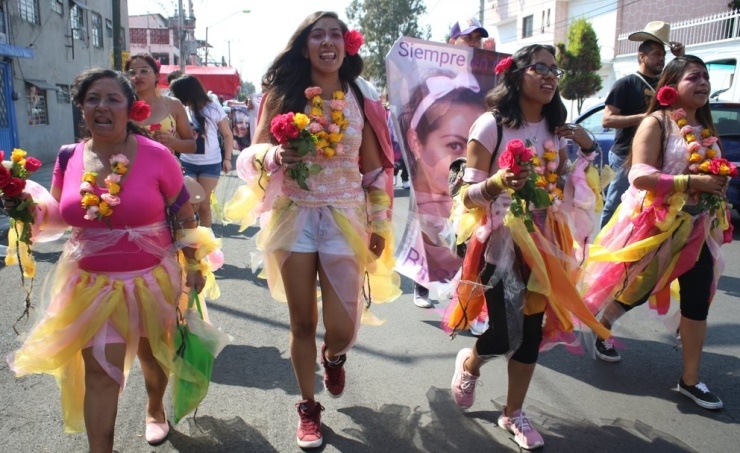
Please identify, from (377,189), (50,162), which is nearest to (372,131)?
(377,189)

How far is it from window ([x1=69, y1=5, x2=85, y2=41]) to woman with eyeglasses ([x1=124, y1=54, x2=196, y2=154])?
63.3 ft

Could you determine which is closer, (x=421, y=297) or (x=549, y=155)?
(x=549, y=155)

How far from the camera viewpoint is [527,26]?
136 ft

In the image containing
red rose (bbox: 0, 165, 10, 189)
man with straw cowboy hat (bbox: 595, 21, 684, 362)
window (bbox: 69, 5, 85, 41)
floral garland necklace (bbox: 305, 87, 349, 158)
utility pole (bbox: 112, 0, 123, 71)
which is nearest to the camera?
red rose (bbox: 0, 165, 10, 189)

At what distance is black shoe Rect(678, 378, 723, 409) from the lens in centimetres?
350

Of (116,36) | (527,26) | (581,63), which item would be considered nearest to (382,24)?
(527,26)

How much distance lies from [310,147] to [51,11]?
803 inches

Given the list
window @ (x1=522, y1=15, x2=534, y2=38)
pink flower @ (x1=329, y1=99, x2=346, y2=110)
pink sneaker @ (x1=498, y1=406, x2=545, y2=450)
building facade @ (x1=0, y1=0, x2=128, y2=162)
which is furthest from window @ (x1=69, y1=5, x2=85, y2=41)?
window @ (x1=522, y1=15, x2=534, y2=38)

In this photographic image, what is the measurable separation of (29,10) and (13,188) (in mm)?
18648

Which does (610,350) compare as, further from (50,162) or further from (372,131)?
(50,162)

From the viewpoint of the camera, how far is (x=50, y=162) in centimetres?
1916

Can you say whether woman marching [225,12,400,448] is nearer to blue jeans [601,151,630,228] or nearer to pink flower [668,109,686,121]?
pink flower [668,109,686,121]

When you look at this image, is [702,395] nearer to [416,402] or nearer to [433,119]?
[416,402]

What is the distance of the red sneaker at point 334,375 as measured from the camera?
135 inches
